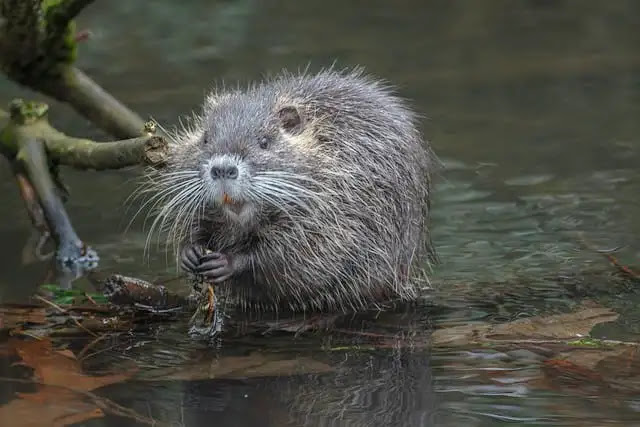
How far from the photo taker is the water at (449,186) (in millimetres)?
3471

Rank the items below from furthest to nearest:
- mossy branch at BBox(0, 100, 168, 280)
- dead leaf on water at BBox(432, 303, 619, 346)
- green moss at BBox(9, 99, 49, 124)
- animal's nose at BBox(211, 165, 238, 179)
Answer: green moss at BBox(9, 99, 49, 124) < mossy branch at BBox(0, 100, 168, 280) < dead leaf on water at BBox(432, 303, 619, 346) < animal's nose at BBox(211, 165, 238, 179)

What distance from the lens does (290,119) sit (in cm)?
434

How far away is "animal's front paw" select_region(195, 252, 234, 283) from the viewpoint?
13.7 feet

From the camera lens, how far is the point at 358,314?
4.52m

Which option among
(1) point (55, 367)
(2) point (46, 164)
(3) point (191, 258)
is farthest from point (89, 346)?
(2) point (46, 164)

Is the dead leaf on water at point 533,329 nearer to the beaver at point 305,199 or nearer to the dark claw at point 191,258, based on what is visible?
the beaver at point 305,199

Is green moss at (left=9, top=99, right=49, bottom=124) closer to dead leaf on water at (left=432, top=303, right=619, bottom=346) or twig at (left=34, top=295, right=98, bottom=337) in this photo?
twig at (left=34, top=295, right=98, bottom=337)

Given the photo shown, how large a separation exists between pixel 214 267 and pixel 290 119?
0.61m

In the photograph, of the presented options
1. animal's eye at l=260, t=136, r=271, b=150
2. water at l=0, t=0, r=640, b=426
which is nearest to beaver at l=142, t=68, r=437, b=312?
animal's eye at l=260, t=136, r=271, b=150

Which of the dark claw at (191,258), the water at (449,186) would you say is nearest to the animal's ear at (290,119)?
the dark claw at (191,258)

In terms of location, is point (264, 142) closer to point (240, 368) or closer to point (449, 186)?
point (240, 368)

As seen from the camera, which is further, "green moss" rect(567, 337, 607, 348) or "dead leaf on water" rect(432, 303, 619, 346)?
"dead leaf on water" rect(432, 303, 619, 346)

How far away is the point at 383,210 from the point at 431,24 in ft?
18.3

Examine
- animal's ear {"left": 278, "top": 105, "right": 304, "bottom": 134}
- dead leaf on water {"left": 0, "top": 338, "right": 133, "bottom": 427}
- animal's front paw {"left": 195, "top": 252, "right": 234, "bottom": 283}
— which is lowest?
dead leaf on water {"left": 0, "top": 338, "right": 133, "bottom": 427}
